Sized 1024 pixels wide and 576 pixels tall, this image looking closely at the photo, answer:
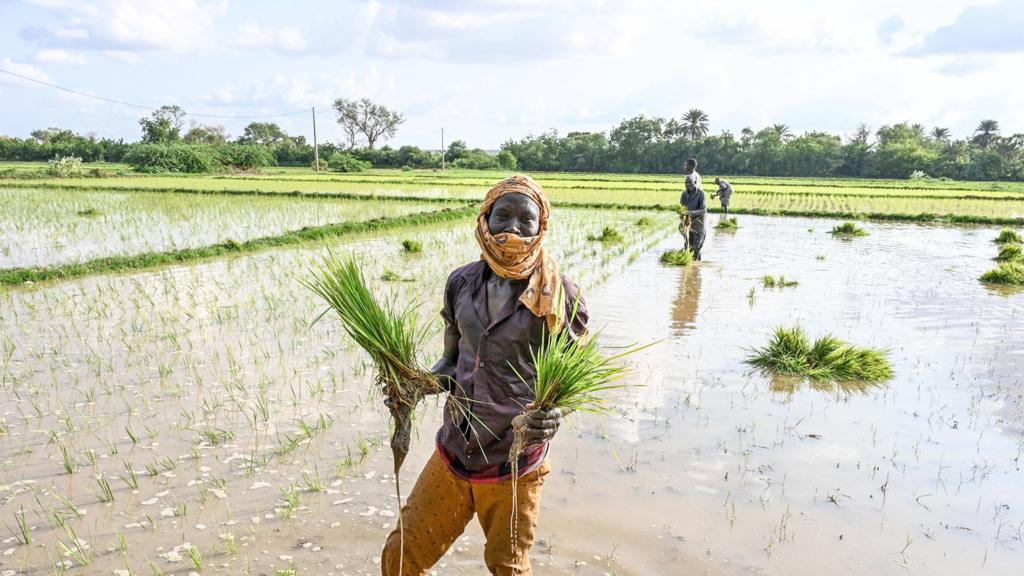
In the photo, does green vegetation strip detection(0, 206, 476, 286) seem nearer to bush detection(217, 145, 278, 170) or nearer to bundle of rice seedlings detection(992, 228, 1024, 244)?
bundle of rice seedlings detection(992, 228, 1024, 244)

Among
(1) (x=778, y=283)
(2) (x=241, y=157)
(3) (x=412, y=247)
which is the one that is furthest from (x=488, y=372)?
(2) (x=241, y=157)

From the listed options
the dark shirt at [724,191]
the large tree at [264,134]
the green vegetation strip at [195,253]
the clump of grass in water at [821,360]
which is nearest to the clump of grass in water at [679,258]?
the clump of grass in water at [821,360]

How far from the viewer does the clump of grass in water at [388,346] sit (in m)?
1.99

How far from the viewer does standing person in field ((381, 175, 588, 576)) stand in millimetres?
1914

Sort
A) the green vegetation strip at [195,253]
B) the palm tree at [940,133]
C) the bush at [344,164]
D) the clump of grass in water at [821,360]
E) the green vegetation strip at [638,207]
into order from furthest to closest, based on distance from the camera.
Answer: the palm tree at [940,133], the bush at [344,164], the green vegetation strip at [638,207], the green vegetation strip at [195,253], the clump of grass in water at [821,360]

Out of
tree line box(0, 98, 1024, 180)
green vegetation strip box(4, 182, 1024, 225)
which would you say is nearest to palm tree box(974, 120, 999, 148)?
tree line box(0, 98, 1024, 180)

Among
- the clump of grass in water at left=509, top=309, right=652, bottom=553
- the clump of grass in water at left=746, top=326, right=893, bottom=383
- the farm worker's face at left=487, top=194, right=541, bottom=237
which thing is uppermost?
the farm worker's face at left=487, top=194, right=541, bottom=237

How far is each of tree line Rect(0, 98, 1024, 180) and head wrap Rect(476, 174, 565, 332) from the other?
1356 inches

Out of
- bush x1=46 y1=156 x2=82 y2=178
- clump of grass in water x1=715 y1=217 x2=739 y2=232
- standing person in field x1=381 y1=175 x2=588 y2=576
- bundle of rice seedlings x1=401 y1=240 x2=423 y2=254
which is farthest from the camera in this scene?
bush x1=46 y1=156 x2=82 y2=178

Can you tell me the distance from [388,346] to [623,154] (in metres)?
48.6

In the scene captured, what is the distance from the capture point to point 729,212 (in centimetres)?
1756

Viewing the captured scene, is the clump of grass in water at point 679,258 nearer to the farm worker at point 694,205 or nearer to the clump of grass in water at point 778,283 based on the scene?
the farm worker at point 694,205

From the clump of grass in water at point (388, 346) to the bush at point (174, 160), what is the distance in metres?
34.0

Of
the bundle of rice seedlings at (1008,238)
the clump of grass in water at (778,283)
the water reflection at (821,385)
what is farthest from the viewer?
the bundle of rice seedlings at (1008,238)
